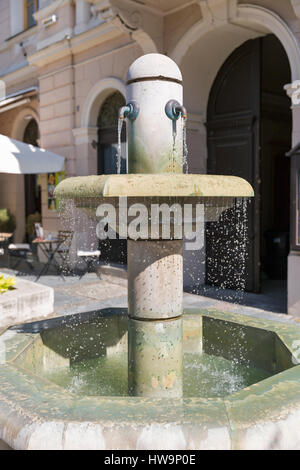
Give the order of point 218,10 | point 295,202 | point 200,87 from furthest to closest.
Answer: point 200,87 < point 218,10 < point 295,202

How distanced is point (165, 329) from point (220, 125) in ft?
18.8

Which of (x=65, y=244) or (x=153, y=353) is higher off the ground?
(x=65, y=244)

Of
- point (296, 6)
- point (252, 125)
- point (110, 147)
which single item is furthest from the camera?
point (110, 147)

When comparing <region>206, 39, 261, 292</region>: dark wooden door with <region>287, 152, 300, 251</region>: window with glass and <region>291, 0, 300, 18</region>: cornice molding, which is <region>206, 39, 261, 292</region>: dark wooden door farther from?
<region>291, 0, 300, 18</region>: cornice molding

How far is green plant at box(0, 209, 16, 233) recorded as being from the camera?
1356cm

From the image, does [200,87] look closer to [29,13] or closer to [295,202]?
[295,202]

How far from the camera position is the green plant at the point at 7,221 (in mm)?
13562

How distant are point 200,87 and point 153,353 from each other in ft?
20.2

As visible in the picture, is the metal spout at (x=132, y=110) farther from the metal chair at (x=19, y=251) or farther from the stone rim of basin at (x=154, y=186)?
the metal chair at (x=19, y=251)

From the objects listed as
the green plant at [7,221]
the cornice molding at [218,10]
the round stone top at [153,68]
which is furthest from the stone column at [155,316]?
the green plant at [7,221]

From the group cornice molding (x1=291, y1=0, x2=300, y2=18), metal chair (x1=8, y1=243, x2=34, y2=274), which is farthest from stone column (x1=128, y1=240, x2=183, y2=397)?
metal chair (x1=8, y1=243, x2=34, y2=274)

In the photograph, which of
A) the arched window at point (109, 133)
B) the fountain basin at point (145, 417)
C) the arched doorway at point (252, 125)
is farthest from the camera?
the arched window at point (109, 133)

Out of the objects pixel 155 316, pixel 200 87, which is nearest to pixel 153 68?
pixel 155 316

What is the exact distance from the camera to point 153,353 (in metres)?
3.15
